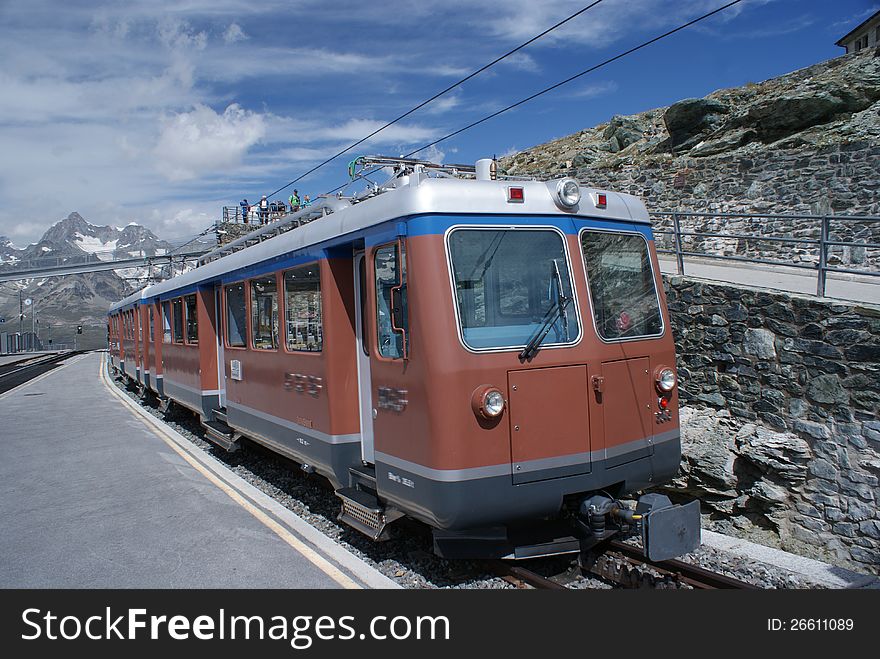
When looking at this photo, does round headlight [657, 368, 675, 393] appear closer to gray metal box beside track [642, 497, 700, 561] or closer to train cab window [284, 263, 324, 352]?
gray metal box beside track [642, 497, 700, 561]

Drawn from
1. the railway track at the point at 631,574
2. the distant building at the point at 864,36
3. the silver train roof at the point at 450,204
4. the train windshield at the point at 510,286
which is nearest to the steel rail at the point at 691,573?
the railway track at the point at 631,574

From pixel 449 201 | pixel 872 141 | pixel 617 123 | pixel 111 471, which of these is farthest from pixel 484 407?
pixel 617 123

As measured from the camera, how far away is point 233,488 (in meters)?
8.45

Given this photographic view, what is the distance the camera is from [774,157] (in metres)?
14.3

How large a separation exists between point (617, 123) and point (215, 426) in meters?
21.9

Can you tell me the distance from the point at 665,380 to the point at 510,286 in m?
1.68

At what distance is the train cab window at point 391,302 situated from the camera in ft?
16.9

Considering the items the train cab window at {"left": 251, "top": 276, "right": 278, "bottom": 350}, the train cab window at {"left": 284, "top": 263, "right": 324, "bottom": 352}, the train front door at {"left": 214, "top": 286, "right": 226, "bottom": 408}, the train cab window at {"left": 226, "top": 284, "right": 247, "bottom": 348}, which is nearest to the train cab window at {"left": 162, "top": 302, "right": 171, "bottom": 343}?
the train front door at {"left": 214, "top": 286, "right": 226, "bottom": 408}

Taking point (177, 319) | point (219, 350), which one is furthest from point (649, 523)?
point (177, 319)

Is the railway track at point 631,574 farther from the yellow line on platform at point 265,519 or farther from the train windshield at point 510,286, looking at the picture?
the train windshield at point 510,286

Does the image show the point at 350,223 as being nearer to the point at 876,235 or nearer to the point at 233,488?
the point at 233,488

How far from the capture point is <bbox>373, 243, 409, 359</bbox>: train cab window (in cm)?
515

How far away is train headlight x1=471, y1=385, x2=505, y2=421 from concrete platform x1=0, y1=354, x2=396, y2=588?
1522mm

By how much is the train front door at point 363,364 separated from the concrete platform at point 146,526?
0.94 metres
